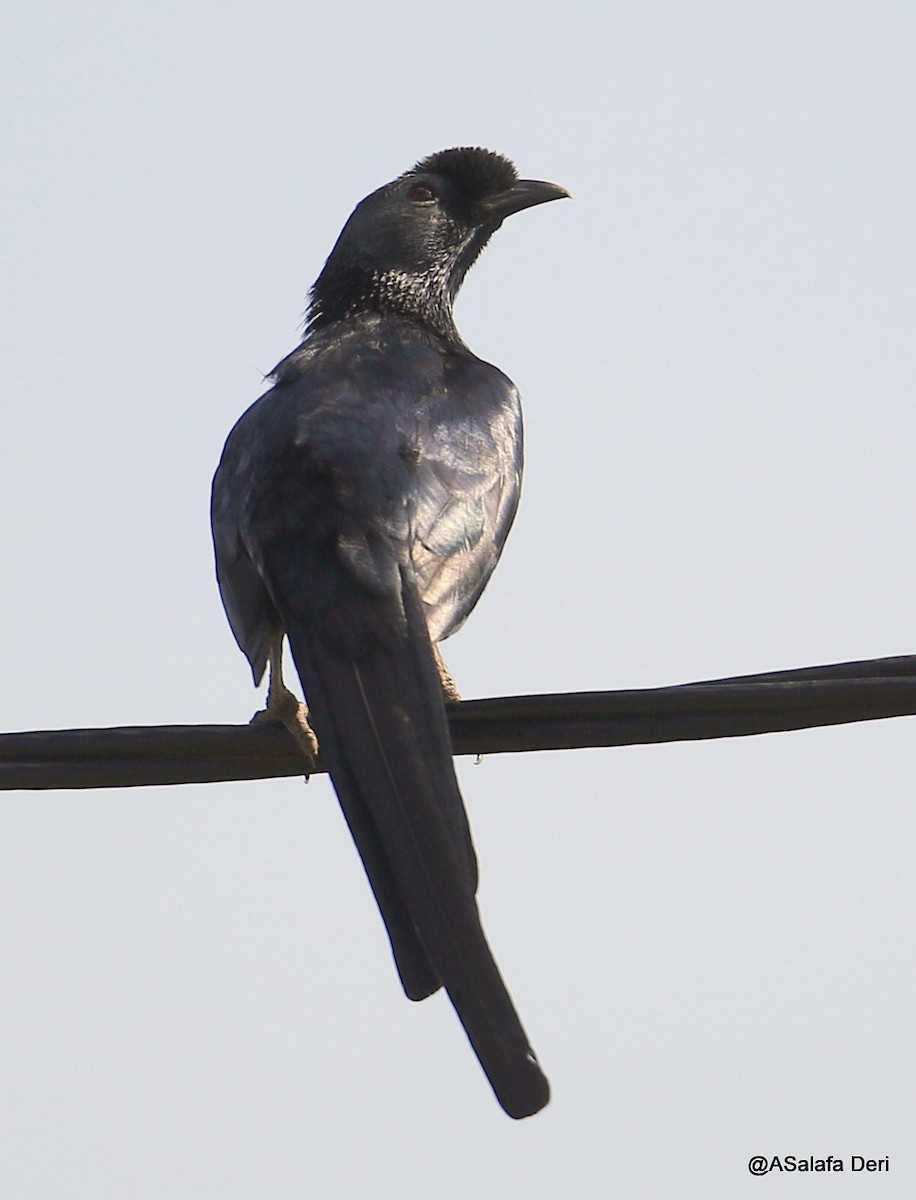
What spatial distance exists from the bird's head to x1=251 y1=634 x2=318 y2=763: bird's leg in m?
2.38

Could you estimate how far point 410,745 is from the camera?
4.30 metres

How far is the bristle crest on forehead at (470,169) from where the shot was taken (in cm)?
738

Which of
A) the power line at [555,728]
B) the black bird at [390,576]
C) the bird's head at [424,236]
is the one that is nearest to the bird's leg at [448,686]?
the black bird at [390,576]

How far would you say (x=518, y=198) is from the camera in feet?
24.7

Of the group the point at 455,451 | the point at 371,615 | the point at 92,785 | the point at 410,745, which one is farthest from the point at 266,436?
the point at 92,785

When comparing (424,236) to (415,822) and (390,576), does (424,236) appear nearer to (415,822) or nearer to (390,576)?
(390,576)

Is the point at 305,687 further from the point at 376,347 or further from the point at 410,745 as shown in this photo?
the point at 376,347

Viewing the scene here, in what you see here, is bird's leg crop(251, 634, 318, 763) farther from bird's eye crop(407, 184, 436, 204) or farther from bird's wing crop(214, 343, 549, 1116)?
bird's eye crop(407, 184, 436, 204)

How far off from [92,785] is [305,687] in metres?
0.80

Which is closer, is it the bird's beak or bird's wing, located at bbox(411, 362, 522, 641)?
bird's wing, located at bbox(411, 362, 522, 641)

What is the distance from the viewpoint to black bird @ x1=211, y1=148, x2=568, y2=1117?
4.05 meters

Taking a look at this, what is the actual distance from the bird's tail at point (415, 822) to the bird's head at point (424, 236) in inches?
106

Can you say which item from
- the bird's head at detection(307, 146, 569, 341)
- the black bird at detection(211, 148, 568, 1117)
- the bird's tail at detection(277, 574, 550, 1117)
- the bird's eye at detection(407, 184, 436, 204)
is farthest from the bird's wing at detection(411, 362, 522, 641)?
the bird's eye at detection(407, 184, 436, 204)

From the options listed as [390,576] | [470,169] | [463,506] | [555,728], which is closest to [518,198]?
[470,169]
